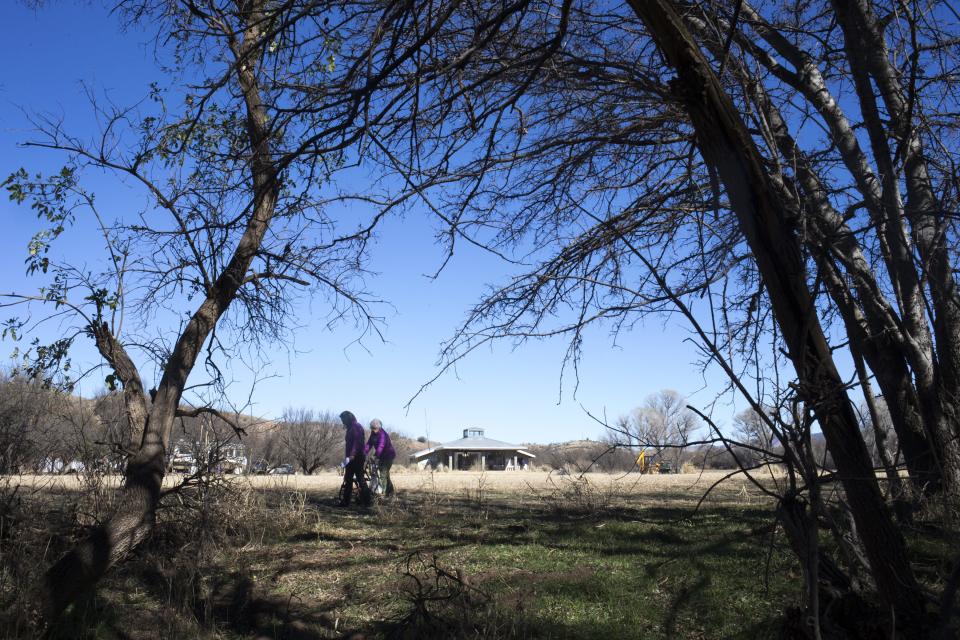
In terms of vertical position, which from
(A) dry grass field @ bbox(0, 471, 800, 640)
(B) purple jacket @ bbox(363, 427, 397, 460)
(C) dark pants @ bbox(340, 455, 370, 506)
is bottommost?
(A) dry grass field @ bbox(0, 471, 800, 640)

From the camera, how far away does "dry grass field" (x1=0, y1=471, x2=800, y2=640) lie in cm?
504

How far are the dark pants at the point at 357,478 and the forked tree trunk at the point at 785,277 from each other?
→ 943 centimetres

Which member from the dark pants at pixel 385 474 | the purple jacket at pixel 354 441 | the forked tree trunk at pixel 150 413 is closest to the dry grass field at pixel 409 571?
the forked tree trunk at pixel 150 413

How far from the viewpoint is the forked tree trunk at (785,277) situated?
263 centimetres

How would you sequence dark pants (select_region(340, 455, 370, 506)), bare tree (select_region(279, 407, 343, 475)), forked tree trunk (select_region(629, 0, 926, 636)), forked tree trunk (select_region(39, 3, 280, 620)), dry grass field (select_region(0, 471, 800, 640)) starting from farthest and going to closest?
bare tree (select_region(279, 407, 343, 475)), dark pants (select_region(340, 455, 370, 506)), forked tree trunk (select_region(39, 3, 280, 620)), dry grass field (select_region(0, 471, 800, 640)), forked tree trunk (select_region(629, 0, 926, 636))

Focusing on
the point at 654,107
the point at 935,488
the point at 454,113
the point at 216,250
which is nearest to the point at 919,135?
the point at 654,107

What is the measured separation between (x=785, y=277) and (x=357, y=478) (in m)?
9.70

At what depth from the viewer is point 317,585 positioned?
6395 mm

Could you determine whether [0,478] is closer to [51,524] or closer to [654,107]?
[51,524]

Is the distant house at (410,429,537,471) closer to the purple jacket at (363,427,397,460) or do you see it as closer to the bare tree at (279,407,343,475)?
the bare tree at (279,407,343,475)

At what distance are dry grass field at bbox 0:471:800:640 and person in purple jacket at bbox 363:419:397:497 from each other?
246 cm

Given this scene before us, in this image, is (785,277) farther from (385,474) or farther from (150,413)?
(385,474)

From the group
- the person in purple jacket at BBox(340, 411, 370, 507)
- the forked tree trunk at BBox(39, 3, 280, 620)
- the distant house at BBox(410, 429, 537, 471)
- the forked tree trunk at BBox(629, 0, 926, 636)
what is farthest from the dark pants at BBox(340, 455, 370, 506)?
the distant house at BBox(410, 429, 537, 471)

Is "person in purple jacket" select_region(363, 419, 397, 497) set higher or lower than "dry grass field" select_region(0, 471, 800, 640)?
higher
